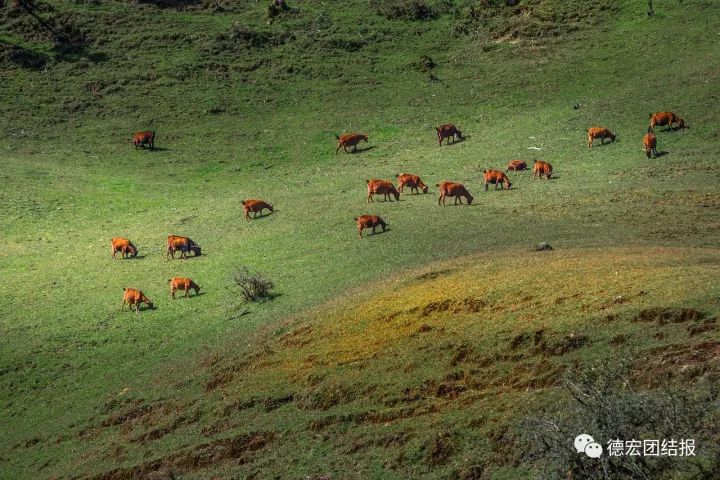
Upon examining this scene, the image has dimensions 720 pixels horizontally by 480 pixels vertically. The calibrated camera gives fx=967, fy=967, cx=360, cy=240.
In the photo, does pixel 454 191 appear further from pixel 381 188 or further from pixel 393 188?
pixel 381 188

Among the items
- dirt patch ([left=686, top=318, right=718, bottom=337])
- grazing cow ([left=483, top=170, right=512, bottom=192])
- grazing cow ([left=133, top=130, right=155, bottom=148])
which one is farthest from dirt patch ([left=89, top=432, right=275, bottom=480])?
grazing cow ([left=133, top=130, right=155, bottom=148])

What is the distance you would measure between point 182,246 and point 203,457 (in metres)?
14.8

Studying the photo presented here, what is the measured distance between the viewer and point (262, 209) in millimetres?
35906

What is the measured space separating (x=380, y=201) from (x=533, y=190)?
547cm

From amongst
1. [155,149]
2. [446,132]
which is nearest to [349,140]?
[446,132]

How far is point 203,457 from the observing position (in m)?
16.8

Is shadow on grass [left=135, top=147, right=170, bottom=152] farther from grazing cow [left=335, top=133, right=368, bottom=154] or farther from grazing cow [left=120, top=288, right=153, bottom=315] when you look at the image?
grazing cow [left=120, top=288, right=153, bottom=315]

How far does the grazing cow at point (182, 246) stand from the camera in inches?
1217

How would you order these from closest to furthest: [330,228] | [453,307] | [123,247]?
1. [453,307]
2. [123,247]
3. [330,228]

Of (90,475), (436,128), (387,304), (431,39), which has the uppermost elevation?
(431,39)

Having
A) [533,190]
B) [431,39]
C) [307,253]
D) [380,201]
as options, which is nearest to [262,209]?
[380,201]

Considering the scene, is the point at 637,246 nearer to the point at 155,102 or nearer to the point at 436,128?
the point at 436,128

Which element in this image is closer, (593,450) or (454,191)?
(593,450)

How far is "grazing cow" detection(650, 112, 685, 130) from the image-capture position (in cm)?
3894
